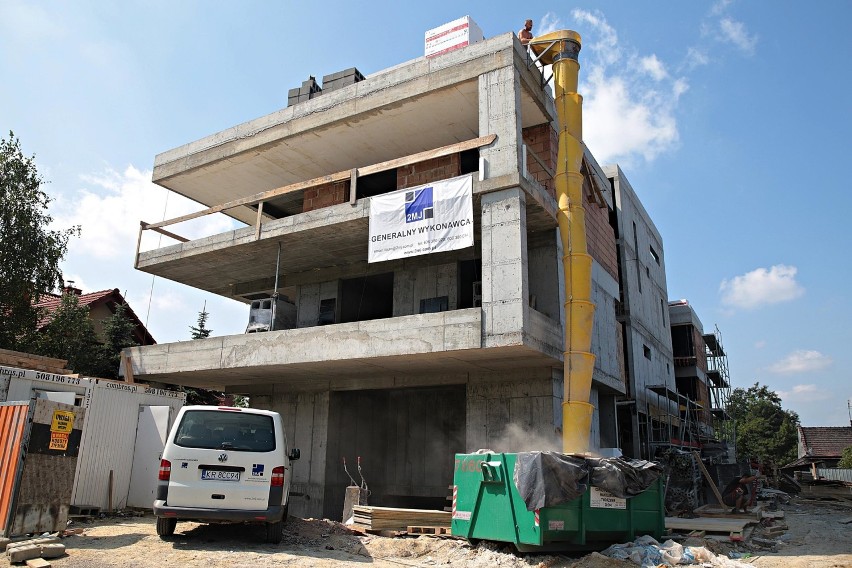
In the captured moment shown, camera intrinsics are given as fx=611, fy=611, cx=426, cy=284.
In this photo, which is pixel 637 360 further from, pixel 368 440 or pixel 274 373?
pixel 274 373

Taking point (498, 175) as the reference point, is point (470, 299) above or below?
below

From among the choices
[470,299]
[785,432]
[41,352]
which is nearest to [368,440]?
[470,299]

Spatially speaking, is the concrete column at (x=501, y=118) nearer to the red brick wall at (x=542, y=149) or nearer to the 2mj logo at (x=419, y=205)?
the 2mj logo at (x=419, y=205)

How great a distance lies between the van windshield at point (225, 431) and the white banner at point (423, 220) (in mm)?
5819

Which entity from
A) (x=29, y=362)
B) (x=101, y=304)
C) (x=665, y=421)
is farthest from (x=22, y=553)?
(x=101, y=304)

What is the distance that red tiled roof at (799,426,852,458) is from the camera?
5442cm

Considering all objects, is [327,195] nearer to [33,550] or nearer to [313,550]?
[313,550]

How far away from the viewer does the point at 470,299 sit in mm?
16234

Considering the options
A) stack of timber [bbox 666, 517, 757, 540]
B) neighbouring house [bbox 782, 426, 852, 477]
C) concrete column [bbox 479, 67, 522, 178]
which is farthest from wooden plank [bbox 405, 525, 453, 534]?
neighbouring house [bbox 782, 426, 852, 477]

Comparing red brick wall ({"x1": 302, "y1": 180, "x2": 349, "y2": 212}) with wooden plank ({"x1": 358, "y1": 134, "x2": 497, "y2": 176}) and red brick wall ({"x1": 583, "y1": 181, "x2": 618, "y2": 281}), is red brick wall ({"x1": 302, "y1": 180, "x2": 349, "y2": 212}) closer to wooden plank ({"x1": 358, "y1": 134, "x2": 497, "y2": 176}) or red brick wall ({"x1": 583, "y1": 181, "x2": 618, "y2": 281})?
wooden plank ({"x1": 358, "y1": 134, "x2": 497, "y2": 176})

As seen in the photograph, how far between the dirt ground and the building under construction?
3.80m

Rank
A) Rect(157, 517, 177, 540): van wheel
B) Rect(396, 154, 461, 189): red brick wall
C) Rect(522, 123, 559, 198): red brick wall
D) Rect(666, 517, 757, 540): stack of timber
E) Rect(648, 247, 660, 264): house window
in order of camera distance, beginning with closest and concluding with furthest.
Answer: Rect(157, 517, 177, 540): van wheel
Rect(666, 517, 757, 540): stack of timber
Rect(522, 123, 559, 198): red brick wall
Rect(396, 154, 461, 189): red brick wall
Rect(648, 247, 660, 264): house window

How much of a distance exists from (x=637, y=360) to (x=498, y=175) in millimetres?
10444

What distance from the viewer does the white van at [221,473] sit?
25.9 feet
